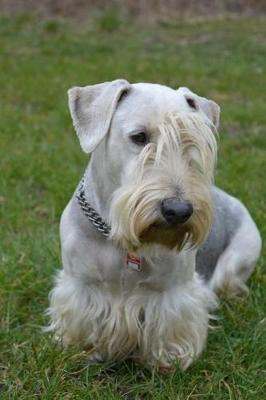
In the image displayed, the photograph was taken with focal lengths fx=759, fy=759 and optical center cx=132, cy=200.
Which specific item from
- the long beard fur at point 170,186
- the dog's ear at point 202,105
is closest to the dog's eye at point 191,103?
the dog's ear at point 202,105

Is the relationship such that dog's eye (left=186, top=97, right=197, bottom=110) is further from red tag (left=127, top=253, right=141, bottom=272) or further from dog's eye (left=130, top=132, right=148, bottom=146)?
red tag (left=127, top=253, right=141, bottom=272)

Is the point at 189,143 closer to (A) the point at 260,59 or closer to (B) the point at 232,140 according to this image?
(B) the point at 232,140

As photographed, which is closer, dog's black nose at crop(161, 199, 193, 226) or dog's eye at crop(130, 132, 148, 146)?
dog's black nose at crop(161, 199, 193, 226)

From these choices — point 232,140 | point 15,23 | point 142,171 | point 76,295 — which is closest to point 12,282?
point 76,295

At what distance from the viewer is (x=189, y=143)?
297cm

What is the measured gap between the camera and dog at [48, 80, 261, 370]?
2.89 meters

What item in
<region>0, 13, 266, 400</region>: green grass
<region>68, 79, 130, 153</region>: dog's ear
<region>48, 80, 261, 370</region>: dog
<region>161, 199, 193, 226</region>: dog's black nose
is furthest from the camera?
<region>0, 13, 266, 400</region>: green grass

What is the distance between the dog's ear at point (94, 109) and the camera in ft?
10.3

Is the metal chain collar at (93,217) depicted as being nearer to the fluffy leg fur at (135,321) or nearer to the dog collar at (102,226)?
the dog collar at (102,226)

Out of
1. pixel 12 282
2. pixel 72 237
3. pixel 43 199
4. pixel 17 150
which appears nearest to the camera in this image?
pixel 72 237

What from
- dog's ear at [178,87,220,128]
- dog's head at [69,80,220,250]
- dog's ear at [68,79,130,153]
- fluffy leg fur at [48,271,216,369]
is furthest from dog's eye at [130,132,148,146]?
fluffy leg fur at [48,271,216,369]

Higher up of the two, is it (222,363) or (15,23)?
(222,363)

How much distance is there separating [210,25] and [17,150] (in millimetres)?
7666

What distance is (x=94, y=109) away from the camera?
321cm
